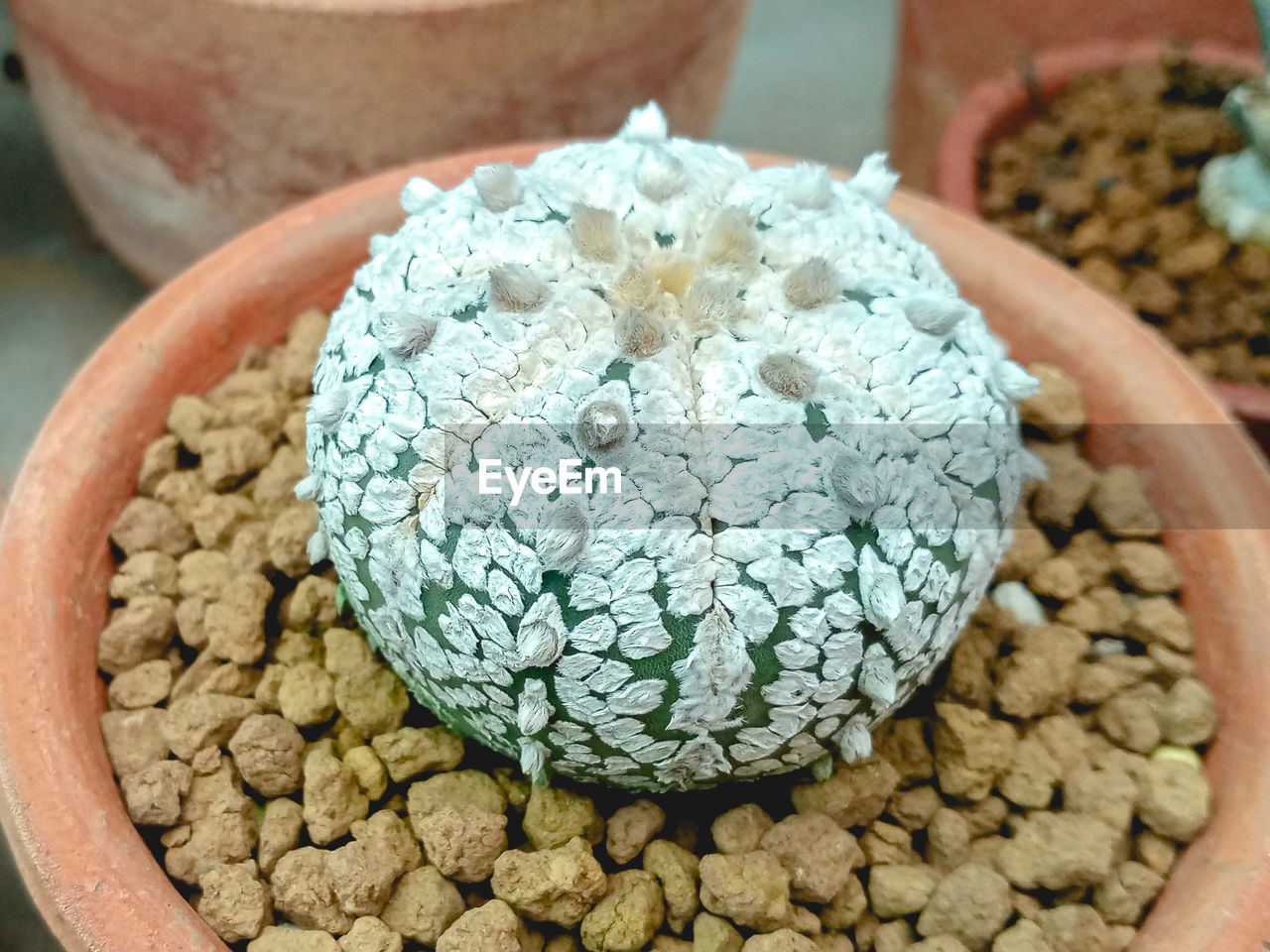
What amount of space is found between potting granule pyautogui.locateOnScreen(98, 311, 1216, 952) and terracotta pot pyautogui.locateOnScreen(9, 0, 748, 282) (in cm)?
44

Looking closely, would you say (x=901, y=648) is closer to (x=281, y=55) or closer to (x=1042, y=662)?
(x=1042, y=662)

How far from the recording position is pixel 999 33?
1.76 metres

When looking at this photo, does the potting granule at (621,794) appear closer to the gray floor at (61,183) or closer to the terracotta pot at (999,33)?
the gray floor at (61,183)

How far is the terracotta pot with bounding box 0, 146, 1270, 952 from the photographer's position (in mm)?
760

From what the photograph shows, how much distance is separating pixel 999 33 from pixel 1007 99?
270 millimetres

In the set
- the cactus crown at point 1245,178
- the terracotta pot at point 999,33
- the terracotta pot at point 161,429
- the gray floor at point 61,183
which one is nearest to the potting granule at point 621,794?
the terracotta pot at point 161,429

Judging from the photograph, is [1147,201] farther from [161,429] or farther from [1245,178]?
[161,429]

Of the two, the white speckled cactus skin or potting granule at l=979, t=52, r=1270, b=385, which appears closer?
the white speckled cactus skin

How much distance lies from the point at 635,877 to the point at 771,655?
24 centimetres

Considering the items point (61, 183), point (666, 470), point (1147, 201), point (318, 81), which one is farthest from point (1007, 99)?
point (61, 183)

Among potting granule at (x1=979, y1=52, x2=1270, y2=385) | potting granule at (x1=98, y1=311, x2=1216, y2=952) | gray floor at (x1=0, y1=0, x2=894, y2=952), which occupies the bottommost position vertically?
gray floor at (x1=0, y1=0, x2=894, y2=952)

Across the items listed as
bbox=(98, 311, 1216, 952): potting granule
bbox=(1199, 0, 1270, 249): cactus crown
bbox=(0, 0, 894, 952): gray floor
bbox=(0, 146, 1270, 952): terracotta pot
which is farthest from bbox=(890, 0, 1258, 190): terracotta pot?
bbox=(98, 311, 1216, 952): potting granule

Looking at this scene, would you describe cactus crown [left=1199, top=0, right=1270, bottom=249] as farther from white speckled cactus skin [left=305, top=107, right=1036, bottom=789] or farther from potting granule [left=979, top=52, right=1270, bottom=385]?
white speckled cactus skin [left=305, top=107, right=1036, bottom=789]

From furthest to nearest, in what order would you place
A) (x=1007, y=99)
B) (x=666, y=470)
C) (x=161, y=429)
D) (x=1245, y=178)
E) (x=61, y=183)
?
(x=61, y=183) → (x=1007, y=99) → (x=1245, y=178) → (x=161, y=429) → (x=666, y=470)
